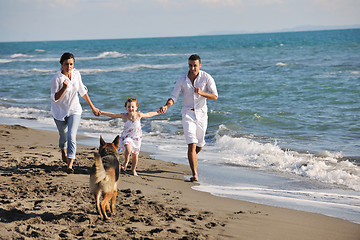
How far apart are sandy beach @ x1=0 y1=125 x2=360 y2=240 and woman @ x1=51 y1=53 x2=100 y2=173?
1.61 feet

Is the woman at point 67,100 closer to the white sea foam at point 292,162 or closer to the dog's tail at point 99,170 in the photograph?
the dog's tail at point 99,170

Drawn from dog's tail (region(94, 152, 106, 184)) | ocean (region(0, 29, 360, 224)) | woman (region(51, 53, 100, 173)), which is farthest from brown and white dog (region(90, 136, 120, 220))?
ocean (region(0, 29, 360, 224))

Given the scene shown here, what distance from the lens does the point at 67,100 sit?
19.9 feet

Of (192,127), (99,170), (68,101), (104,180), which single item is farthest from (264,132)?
(99,170)

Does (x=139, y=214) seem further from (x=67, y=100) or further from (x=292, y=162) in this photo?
(x=292, y=162)

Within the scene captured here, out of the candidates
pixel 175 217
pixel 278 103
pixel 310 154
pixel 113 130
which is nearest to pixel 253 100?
pixel 278 103

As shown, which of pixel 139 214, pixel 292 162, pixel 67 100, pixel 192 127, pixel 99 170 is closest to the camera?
pixel 99 170

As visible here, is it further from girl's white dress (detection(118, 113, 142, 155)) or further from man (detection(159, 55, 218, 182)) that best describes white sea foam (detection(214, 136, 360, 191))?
girl's white dress (detection(118, 113, 142, 155))

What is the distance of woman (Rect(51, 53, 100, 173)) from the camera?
5.89m

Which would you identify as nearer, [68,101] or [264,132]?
[68,101]

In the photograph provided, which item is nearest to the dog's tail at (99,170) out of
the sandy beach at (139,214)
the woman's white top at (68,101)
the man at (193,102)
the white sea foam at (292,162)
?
the sandy beach at (139,214)

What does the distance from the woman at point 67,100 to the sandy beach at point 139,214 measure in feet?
1.61

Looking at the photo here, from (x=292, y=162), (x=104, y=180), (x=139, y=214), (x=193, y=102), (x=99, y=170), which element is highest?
(x=193, y=102)

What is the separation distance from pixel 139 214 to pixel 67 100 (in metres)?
2.42
